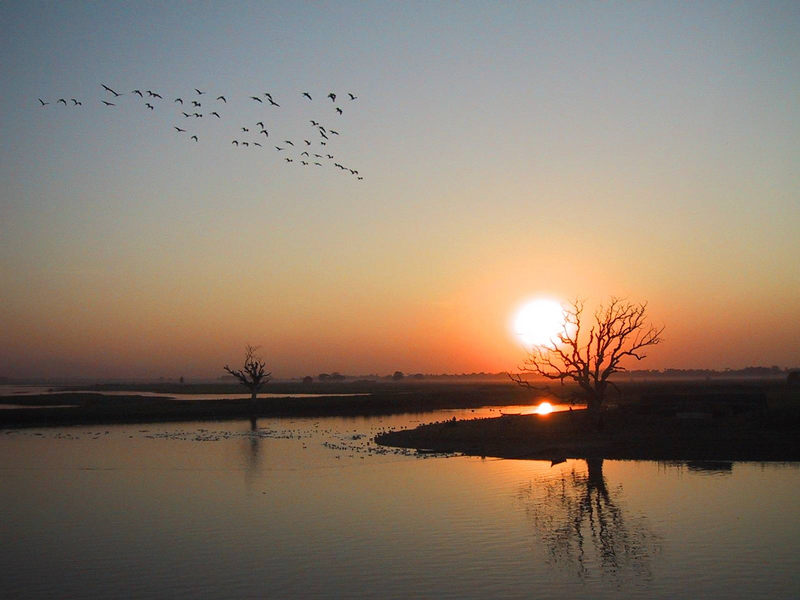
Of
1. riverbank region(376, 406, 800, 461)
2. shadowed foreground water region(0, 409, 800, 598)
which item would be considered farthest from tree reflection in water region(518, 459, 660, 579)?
riverbank region(376, 406, 800, 461)

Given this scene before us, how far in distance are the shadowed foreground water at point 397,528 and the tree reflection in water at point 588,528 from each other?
9 cm

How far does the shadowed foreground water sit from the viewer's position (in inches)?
703

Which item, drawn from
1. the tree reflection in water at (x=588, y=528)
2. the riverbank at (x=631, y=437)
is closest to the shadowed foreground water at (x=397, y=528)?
the tree reflection in water at (x=588, y=528)

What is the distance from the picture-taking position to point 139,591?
17531 millimetres

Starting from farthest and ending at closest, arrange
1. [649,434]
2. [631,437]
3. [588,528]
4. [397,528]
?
[649,434] < [631,437] < [397,528] < [588,528]

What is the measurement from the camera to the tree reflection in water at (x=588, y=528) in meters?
19.1

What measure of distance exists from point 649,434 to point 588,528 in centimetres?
2186

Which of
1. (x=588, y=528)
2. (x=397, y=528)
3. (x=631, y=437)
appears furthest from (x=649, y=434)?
(x=397, y=528)

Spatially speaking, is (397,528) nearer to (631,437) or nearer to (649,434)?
(631,437)

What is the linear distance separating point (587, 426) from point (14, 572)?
1374 inches

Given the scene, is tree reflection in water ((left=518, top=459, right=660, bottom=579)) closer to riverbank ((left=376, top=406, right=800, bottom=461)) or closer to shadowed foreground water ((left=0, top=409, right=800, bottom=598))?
shadowed foreground water ((left=0, top=409, right=800, bottom=598))

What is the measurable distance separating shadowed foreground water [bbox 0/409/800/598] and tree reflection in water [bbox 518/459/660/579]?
0.09 metres

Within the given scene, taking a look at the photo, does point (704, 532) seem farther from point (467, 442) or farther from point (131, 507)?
point (467, 442)

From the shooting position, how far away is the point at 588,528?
23062mm
